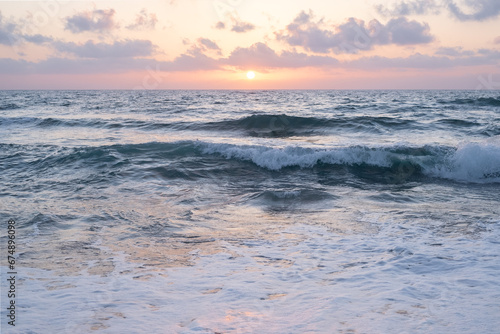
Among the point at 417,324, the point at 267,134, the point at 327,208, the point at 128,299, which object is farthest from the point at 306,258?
the point at 267,134

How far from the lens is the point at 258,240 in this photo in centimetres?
566

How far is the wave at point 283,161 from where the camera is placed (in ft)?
36.0

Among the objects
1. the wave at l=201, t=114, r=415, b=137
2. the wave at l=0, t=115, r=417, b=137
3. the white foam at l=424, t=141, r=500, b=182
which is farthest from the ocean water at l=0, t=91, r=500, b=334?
the wave at l=201, t=114, r=415, b=137

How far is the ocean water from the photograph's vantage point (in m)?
3.60

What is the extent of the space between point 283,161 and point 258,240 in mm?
6899

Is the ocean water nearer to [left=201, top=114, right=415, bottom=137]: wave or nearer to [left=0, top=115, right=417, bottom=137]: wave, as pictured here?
[left=0, top=115, right=417, bottom=137]: wave

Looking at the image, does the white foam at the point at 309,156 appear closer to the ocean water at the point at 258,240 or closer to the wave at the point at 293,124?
the ocean water at the point at 258,240

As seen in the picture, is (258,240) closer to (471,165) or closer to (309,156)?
(309,156)

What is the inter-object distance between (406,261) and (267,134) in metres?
14.7

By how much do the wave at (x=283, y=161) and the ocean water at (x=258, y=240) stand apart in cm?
5

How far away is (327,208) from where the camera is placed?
744 centimetres

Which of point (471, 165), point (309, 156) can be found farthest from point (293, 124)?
point (471, 165)

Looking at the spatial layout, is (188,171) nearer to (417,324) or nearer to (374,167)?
(374,167)

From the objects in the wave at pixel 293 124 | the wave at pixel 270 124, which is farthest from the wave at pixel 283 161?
the wave at pixel 293 124
